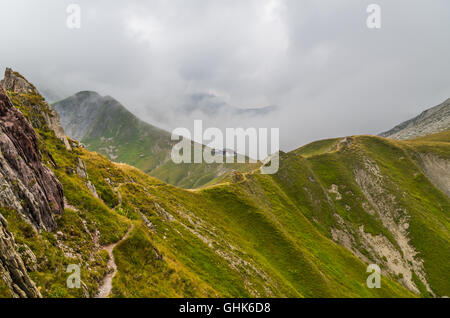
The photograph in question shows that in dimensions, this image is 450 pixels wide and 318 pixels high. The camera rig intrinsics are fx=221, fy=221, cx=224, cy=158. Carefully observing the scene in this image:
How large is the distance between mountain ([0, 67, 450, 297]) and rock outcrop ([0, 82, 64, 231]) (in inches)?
6.7

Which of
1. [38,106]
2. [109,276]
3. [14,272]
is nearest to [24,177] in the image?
[14,272]

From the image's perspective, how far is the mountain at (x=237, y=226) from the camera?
68.1 ft

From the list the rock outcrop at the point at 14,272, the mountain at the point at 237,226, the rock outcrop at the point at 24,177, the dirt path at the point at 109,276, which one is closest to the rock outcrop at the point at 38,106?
the mountain at the point at 237,226

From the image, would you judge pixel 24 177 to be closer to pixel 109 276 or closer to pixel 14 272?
pixel 14 272

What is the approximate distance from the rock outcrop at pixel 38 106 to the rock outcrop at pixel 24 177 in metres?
20.9

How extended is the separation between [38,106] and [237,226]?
2502 inches

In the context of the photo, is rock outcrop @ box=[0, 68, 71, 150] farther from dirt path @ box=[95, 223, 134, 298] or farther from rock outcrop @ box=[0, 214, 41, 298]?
rock outcrop @ box=[0, 214, 41, 298]

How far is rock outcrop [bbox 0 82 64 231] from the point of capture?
19.5 m

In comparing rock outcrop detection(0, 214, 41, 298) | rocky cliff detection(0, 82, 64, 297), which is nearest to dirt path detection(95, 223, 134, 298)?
rock outcrop detection(0, 214, 41, 298)

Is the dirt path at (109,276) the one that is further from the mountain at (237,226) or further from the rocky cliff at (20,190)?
the rocky cliff at (20,190)

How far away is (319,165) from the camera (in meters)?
154

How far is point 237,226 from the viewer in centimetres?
7756

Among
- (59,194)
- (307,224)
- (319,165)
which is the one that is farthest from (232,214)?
(319,165)
